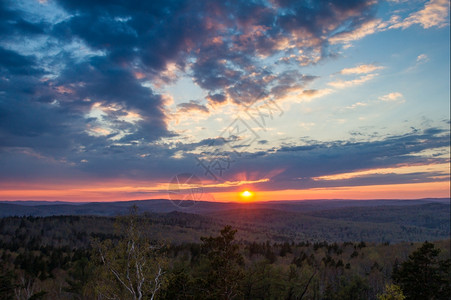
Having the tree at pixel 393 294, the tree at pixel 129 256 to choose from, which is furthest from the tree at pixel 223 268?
the tree at pixel 393 294

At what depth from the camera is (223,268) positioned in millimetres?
36312

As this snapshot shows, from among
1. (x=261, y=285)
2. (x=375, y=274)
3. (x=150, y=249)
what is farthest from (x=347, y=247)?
(x=150, y=249)

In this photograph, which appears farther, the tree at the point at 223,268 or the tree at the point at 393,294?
the tree at the point at 223,268

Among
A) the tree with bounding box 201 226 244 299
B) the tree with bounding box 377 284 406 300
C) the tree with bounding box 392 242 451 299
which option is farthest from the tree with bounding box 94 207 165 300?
the tree with bounding box 392 242 451 299

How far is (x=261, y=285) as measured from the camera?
55000 mm

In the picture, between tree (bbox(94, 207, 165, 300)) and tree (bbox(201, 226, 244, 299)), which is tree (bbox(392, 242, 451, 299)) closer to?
tree (bbox(201, 226, 244, 299))

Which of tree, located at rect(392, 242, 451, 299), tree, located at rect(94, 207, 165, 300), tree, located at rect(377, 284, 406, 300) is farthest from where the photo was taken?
tree, located at rect(392, 242, 451, 299)

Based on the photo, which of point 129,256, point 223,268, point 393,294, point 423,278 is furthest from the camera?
point 423,278

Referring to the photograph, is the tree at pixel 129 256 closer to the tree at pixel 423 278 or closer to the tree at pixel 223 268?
the tree at pixel 223 268

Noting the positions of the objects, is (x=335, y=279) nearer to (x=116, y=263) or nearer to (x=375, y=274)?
(x=375, y=274)

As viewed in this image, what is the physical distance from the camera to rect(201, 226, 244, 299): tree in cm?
3569

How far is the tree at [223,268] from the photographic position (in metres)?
35.7

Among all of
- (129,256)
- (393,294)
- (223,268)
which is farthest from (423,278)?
(129,256)

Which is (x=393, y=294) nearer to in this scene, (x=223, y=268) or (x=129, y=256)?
(x=223, y=268)
